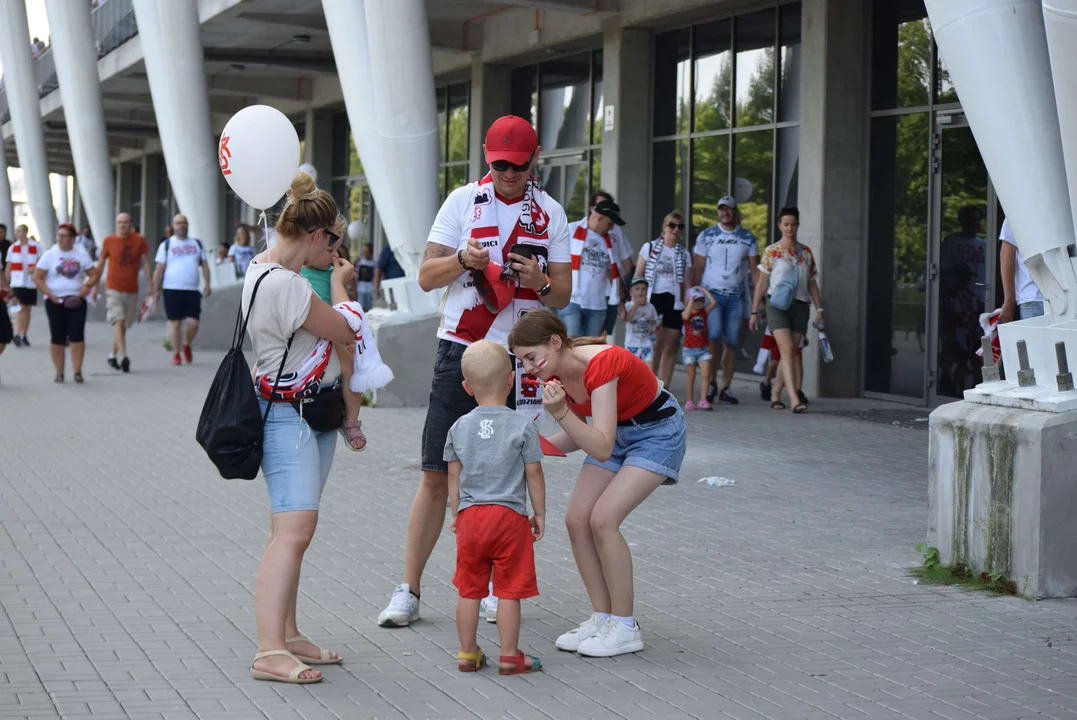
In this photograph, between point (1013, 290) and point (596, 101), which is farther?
point (596, 101)

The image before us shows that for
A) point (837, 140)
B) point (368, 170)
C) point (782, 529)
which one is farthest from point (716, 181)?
point (782, 529)

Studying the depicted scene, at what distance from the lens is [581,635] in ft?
18.0

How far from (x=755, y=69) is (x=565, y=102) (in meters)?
5.05

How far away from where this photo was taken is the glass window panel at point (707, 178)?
17.6 metres

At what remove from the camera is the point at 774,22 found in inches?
646

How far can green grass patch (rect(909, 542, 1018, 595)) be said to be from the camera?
6.38 meters

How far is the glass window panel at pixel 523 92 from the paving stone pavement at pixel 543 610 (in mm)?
12839

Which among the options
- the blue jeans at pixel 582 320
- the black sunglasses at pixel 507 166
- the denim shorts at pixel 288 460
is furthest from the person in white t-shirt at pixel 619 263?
the denim shorts at pixel 288 460


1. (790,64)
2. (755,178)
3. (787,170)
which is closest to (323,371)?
(787,170)

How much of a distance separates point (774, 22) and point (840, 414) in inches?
203

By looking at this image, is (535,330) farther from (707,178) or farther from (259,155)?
(707,178)

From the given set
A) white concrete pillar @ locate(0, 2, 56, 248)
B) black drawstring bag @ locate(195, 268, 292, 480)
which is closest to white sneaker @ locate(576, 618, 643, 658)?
black drawstring bag @ locate(195, 268, 292, 480)

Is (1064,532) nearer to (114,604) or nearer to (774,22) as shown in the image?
(114,604)

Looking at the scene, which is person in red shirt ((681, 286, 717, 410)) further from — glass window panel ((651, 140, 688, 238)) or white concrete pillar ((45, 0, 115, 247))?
white concrete pillar ((45, 0, 115, 247))
